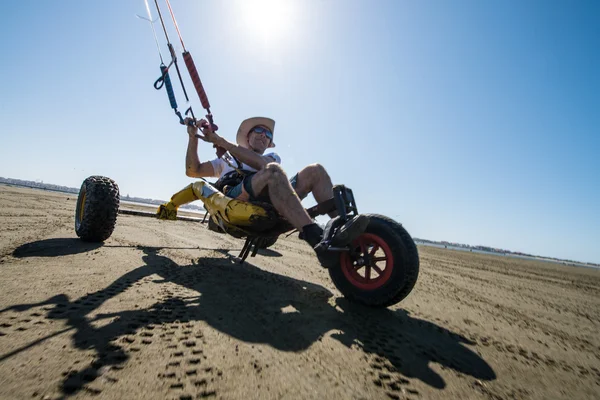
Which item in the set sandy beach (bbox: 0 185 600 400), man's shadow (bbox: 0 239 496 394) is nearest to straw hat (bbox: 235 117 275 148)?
sandy beach (bbox: 0 185 600 400)

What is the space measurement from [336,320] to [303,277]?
4.42ft

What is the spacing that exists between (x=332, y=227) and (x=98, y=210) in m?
2.92

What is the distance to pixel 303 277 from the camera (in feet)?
9.71

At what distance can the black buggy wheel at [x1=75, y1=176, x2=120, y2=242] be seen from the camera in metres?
3.08

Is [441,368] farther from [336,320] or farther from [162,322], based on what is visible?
[162,322]

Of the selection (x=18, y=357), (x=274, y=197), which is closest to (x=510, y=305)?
(x=274, y=197)

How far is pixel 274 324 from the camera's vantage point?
4.84ft

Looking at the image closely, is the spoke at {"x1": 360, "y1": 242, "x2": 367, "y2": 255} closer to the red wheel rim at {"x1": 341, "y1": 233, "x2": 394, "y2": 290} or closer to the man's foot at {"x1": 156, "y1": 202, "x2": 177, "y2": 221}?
the red wheel rim at {"x1": 341, "y1": 233, "x2": 394, "y2": 290}

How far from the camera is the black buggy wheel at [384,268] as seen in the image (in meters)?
1.79

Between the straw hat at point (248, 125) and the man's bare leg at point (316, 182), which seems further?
the straw hat at point (248, 125)

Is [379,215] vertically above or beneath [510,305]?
above

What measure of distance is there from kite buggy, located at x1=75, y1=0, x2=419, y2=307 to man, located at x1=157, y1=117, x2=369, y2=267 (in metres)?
0.05

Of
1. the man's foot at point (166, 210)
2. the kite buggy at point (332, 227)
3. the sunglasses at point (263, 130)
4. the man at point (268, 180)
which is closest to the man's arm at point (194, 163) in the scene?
the man at point (268, 180)

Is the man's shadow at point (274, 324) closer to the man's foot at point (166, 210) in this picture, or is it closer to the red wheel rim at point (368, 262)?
the red wheel rim at point (368, 262)
